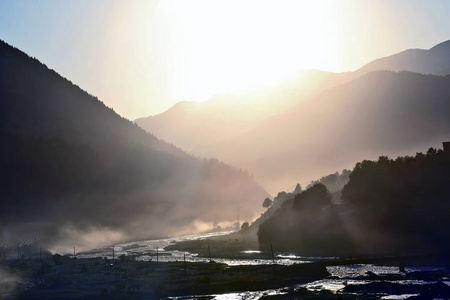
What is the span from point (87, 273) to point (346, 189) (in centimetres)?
9850

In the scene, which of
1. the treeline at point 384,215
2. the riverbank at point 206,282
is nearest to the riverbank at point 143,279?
the riverbank at point 206,282

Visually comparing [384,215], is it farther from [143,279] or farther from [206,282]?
[143,279]

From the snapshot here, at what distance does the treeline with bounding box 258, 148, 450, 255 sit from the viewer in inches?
5965

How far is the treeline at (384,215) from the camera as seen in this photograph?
497ft

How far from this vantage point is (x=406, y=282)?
93812 mm

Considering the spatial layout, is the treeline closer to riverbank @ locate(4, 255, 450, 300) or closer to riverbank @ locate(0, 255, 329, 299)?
Answer: riverbank @ locate(4, 255, 450, 300)

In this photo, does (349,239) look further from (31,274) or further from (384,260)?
(31,274)

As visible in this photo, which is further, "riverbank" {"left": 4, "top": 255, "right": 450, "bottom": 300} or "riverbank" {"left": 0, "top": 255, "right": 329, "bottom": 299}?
"riverbank" {"left": 0, "top": 255, "right": 329, "bottom": 299}

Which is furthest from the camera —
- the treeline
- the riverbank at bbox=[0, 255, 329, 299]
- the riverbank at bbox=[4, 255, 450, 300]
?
the treeline

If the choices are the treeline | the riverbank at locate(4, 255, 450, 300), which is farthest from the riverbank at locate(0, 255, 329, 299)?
the treeline

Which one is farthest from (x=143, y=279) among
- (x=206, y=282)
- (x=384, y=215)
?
(x=384, y=215)

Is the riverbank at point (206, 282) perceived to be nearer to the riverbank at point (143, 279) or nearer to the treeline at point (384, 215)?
the riverbank at point (143, 279)

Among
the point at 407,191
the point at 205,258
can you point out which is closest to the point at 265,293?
the point at 205,258

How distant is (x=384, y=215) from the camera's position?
16250 centimetres
